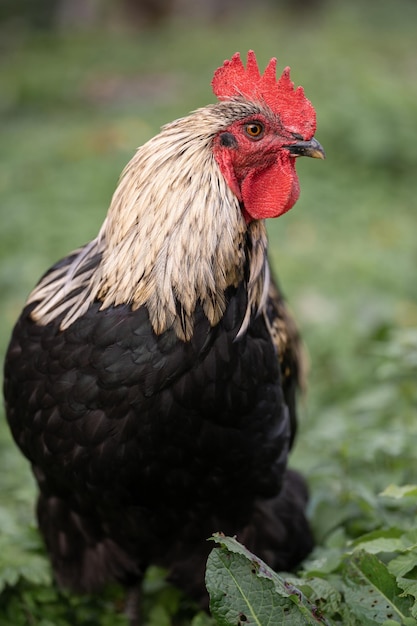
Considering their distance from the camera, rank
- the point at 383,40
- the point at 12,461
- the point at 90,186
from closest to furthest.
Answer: the point at 12,461 < the point at 90,186 < the point at 383,40

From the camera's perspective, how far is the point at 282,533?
11.5ft

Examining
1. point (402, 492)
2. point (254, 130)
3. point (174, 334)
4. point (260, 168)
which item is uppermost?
point (254, 130)

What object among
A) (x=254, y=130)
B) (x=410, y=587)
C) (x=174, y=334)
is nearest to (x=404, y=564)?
(x=410, y=587)

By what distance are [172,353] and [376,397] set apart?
1.73 metres

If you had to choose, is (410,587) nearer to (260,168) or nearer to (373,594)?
(373,594)

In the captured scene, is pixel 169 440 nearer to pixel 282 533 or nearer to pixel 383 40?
pixel 282 533

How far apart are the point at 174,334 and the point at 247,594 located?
0.85 meters

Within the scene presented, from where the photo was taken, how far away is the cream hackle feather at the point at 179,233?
270cm

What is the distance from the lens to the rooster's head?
2.79 m

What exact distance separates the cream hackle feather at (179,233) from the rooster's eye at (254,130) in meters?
0.04

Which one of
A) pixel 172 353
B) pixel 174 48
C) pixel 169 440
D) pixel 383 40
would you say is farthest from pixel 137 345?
pixel 383 40

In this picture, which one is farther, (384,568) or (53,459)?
(53,459)

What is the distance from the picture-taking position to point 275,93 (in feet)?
9.50

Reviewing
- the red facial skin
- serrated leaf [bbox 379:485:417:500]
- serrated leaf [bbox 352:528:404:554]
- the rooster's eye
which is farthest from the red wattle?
serrated leaf [bbox 352:528:404:554]
